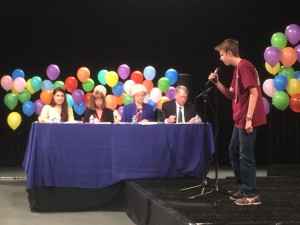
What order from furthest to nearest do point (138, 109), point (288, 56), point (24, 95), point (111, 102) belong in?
point (111, 102)
point (24, 95)
point (288, 56)
point (138, 109)

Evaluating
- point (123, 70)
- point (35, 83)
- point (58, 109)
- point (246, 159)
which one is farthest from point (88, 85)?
point (246, 159)

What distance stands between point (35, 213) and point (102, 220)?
29.1 inches

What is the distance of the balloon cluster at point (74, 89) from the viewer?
7840 mm

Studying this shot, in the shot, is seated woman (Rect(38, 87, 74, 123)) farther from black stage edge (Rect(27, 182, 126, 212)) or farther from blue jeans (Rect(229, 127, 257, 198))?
blue jeans (Rect(229, 127, 257, 198))

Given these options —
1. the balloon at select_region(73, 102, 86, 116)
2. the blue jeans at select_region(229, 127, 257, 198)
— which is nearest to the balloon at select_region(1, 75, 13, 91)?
the balloon at select_region(73, 102, 86, 116)

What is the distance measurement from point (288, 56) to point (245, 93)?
311 centimetres

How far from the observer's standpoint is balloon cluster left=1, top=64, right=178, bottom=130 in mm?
7840

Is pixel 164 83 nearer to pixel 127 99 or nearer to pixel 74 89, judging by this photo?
pixel 127 99

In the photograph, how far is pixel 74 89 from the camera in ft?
26.6

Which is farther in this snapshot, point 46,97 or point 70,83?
point 70,83

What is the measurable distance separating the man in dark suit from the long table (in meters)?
0.68

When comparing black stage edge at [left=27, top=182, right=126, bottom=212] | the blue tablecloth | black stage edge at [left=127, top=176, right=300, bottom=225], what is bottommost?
black stage edge at [left=27, top=182, right=126, bottom=212]

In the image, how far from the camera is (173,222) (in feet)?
12.7

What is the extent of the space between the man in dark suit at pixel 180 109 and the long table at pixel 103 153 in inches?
26.6
